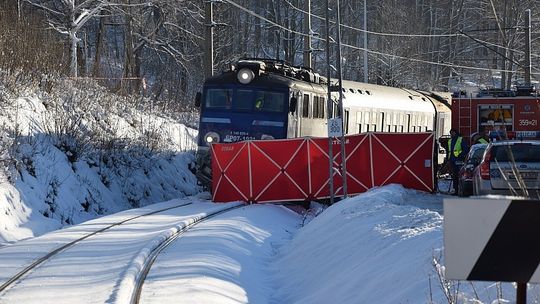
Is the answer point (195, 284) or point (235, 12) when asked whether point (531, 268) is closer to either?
point (195, 284)

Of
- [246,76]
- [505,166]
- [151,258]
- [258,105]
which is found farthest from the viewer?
[246,76]

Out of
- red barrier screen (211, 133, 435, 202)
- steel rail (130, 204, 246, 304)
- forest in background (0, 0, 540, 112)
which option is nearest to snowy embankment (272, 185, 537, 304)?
steel rail (130, 204, 246, 304)

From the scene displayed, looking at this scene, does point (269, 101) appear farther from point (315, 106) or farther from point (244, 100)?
point (315, 106)

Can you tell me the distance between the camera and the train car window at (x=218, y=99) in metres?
23.6

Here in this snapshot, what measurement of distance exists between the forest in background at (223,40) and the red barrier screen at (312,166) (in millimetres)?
4246

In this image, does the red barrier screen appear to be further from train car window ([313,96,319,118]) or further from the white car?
the white car

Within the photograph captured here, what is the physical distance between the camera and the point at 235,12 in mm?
64562

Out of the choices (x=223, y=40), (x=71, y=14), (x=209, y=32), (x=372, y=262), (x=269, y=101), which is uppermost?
(x=223, y=40)

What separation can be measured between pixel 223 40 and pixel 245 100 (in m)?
29.9

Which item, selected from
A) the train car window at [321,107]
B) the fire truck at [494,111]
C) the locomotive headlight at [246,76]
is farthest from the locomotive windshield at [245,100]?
the fire truck at [494,111]

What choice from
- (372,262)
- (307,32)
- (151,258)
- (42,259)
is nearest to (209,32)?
(307,32)

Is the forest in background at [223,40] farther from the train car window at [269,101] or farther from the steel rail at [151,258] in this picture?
the steel rail at [151,258]

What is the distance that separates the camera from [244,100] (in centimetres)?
2345

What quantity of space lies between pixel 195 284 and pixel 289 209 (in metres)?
11.6
